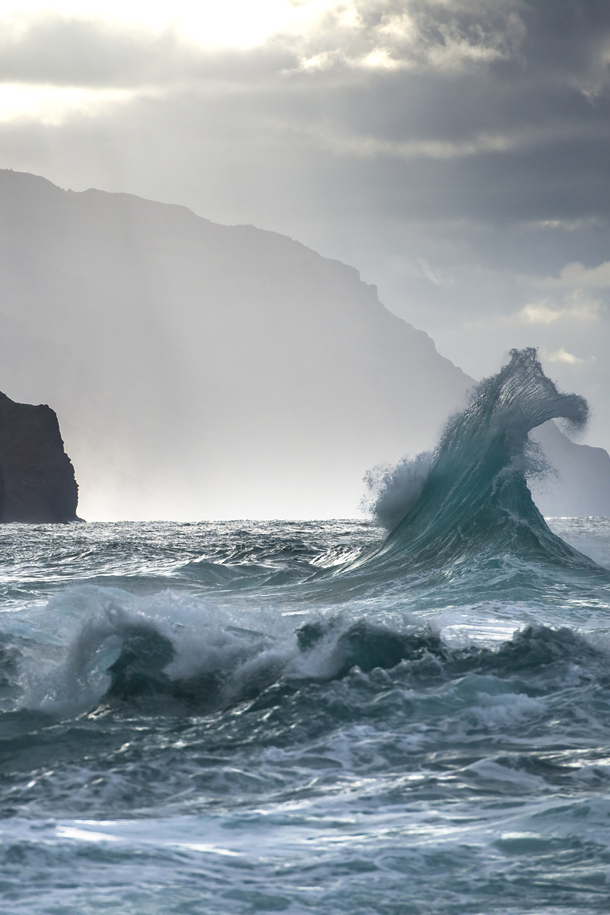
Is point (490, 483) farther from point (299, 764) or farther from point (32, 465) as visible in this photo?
point (32, 465)

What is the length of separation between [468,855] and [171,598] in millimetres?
5123

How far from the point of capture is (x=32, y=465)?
64.0m

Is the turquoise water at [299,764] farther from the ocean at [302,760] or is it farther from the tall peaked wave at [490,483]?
the tall peaked wave at [490,483]

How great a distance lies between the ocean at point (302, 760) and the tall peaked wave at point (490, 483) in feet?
16.0

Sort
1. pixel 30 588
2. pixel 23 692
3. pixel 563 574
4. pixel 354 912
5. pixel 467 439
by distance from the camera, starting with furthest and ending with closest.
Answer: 1. pixel 467 439
2. pixel 30 588
3. pixel 563 574
4. pixel 23 692
5. pixel 354 912

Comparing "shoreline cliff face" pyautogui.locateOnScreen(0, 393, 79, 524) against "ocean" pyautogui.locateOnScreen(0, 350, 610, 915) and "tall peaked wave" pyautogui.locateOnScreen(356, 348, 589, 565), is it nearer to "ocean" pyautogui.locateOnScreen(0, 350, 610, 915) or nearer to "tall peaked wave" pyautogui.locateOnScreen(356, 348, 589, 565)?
"tall peaked wave" pyautogui.locateOnScreen(356, 348, 589, 565)

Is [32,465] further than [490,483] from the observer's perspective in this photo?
Yes

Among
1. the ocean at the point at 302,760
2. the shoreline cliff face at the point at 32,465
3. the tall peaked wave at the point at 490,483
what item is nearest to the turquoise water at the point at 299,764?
the ocean at the point at 302,760

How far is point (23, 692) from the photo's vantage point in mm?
6508

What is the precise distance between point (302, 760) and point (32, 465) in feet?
208

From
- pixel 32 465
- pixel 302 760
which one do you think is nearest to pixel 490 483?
pixel 302 760

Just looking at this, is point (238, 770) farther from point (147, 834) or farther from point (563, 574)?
point (563, 574)

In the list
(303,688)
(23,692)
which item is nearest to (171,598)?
(23,692)

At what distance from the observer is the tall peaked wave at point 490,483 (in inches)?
616
